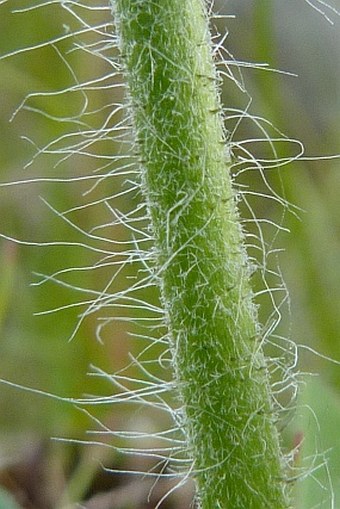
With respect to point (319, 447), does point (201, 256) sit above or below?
above

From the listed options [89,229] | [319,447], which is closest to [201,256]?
[319,447]

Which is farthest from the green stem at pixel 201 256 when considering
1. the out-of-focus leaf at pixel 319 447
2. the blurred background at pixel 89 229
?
the blurred background at pixel 89 229

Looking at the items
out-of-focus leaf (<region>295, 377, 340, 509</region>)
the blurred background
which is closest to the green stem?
out-of-focus leaf (<region>295, 377, 340, 509</region>)

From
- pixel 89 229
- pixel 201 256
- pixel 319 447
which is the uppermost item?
pixel 89 229

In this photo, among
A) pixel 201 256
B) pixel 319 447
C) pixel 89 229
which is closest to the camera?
pixel 201 256

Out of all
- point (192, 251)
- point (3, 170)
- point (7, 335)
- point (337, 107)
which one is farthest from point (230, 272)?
point (337, 107)

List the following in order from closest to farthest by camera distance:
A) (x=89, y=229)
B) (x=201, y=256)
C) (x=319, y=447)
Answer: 1. (x=201, y=256)
2. (x=319, y=447)
3. (x=89, y=229)

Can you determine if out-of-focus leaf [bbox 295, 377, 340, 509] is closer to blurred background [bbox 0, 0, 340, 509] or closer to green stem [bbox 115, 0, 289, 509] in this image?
green stem [bbox 115, 0, 289, 509]

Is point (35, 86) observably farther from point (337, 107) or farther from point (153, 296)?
point (337, 107)

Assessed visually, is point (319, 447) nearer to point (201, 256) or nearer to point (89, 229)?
point (201, 256)
